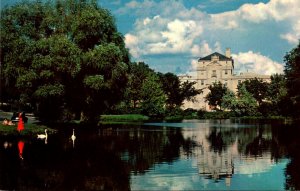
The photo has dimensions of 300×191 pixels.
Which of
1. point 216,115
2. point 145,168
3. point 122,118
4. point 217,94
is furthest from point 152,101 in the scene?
point 145,168

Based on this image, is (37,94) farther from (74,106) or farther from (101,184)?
(101,184)

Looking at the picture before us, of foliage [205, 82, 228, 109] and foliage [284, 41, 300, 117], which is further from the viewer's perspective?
foliage [205, 82, 228, 109]

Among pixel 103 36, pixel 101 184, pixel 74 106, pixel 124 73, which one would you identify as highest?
pixel 103 36

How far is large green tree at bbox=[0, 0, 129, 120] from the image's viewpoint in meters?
38.2

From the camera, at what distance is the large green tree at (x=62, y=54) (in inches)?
1505

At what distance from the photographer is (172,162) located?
760 inches

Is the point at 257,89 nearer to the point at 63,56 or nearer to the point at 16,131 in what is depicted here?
the point at 63,56

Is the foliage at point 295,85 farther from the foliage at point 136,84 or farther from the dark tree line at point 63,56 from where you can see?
the foliage at point 136,84

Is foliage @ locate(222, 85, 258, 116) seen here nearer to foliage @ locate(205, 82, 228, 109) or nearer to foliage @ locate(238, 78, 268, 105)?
foliage @ locate(205, 82, 228, 109)

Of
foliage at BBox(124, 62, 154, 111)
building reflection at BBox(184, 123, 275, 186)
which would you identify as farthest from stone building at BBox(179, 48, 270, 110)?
building reflection at BBox(184, 123, 275, 186)

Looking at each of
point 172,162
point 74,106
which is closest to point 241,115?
point 74,106

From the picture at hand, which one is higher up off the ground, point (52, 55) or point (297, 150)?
point (52, 55)

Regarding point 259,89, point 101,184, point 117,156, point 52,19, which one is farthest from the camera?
point 259,89

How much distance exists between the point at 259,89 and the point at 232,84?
71.7ft
